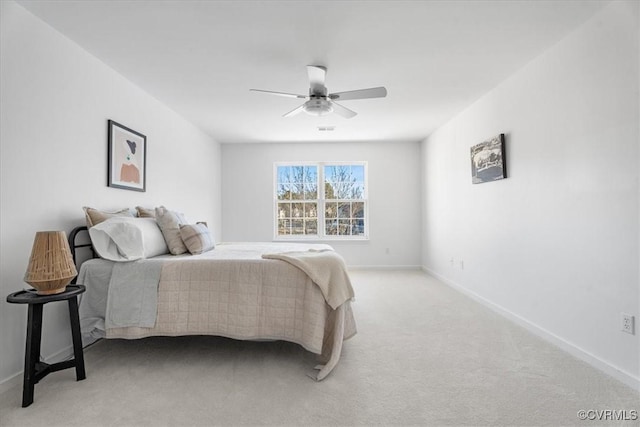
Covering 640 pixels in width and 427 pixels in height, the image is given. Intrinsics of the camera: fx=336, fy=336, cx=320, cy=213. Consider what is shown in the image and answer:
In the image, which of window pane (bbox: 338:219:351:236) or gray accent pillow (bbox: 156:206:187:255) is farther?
window pane (bbox: 338:219:351:236)

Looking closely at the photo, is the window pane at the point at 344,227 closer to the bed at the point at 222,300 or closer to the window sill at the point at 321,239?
the window sill at the point at 321,239

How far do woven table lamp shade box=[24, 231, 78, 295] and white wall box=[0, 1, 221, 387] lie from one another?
1.14ft

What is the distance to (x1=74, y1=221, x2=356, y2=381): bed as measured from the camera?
2420 millimetres

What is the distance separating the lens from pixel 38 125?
92.7 inches

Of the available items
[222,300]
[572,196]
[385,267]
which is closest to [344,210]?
[385,267]

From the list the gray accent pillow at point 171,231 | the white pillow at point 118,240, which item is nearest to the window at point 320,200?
the gray accent pillow at point 171,231

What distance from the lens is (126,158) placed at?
11.1 ft

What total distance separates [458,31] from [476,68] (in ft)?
2.62

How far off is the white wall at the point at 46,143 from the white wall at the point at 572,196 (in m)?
3.90

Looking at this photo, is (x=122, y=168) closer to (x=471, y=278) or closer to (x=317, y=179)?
(x=317, y=179)

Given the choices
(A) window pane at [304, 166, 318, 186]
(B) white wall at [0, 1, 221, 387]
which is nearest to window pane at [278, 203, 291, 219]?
(A) window pane at [304, 166, 318, 186]

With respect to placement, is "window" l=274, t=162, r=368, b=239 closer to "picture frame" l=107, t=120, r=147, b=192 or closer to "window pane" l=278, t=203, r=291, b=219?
"window pane" l=278, t=203, r=291, b=219

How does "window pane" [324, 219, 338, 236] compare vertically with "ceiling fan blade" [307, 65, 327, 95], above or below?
below

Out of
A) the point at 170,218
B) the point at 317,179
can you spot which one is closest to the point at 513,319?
the point at 170,218
